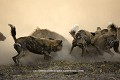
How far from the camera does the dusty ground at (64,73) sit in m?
2.65

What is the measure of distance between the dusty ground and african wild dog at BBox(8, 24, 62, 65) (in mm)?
104

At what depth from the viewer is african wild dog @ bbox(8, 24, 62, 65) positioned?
3.14 meters

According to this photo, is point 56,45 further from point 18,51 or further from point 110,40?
point 110,40

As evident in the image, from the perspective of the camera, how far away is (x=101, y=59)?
3379mm

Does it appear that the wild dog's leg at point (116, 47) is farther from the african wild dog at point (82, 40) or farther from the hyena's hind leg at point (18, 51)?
the hyena's hind leg at point (18, 51)

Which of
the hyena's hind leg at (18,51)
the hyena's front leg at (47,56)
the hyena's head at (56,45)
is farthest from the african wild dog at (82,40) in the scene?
the hyena's hind leg at (18,51)

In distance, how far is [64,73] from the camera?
2.79 metres

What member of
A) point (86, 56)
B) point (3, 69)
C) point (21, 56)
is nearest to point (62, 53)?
point (86, 56)

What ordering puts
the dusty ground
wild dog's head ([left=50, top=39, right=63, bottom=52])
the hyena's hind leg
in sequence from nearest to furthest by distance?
the dusty ground → the hyena's hind leg → wild dog's head ([left=50, top=39, right=63, bottom=52])

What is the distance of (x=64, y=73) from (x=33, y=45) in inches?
20.4

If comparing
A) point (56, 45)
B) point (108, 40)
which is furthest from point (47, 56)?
point (108, 40)

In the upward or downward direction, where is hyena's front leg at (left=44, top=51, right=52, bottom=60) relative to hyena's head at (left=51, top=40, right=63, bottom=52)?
downward

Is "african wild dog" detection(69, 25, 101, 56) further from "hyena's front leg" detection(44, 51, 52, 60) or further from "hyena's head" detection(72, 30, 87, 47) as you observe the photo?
"hyena's front leg" detection(44, 51, 52, 60)

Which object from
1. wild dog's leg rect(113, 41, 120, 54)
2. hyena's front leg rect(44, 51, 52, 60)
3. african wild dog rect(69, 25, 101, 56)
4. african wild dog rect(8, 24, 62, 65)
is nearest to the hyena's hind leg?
african wild dog rect(8, 24, 62, 65)
